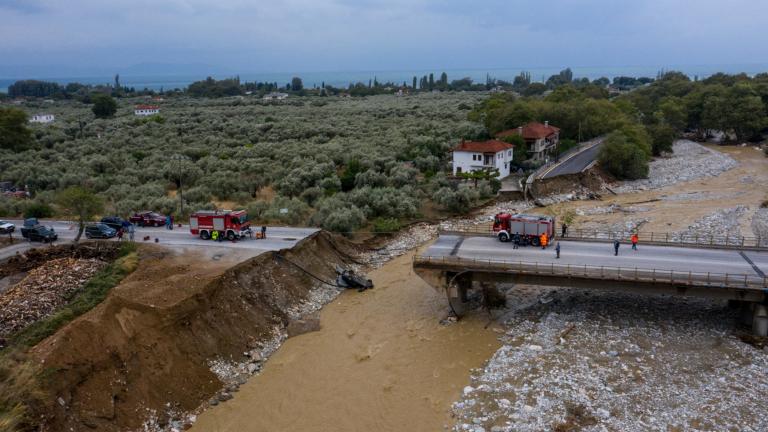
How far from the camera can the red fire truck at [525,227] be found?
30.1m

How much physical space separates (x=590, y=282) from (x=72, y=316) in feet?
74.4

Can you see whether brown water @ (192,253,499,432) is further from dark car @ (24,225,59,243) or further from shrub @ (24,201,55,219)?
shrub @ (24,201,55,219)

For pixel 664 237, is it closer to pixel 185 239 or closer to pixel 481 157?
pixel 481 157

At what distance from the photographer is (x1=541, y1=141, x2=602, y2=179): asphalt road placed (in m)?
60.0

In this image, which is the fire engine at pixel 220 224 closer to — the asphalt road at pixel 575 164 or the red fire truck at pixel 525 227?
the red fire truck at pixel 525 227

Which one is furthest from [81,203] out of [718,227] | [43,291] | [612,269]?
[718,227]

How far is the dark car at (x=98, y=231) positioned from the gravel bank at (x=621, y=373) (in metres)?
23.5

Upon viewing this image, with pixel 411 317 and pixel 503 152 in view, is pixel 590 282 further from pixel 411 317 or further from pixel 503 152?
pixel 503 152

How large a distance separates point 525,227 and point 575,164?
125 ft

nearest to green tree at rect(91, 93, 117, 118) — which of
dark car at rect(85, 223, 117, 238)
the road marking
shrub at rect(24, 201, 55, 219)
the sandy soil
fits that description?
shrub at rect(24, 201, 55, 219)

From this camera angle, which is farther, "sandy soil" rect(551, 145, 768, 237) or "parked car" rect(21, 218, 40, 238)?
"sandy soil" rect(551, 145, 768, 237)

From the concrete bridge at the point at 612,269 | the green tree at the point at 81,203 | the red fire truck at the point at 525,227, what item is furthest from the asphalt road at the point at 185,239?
the red fire truck at the point at 525,227

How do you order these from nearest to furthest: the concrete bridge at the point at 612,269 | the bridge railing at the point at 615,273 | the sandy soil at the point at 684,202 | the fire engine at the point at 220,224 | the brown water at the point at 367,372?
1. the brown water at the point at 367,372
2. the bridge railing at the point at 615,273
3. the concrete bridge at the point at 612,269
4. the fire engine at the point at 220,224
5. the sandy soil at the point at 684,202

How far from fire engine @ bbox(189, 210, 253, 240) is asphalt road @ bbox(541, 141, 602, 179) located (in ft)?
117
